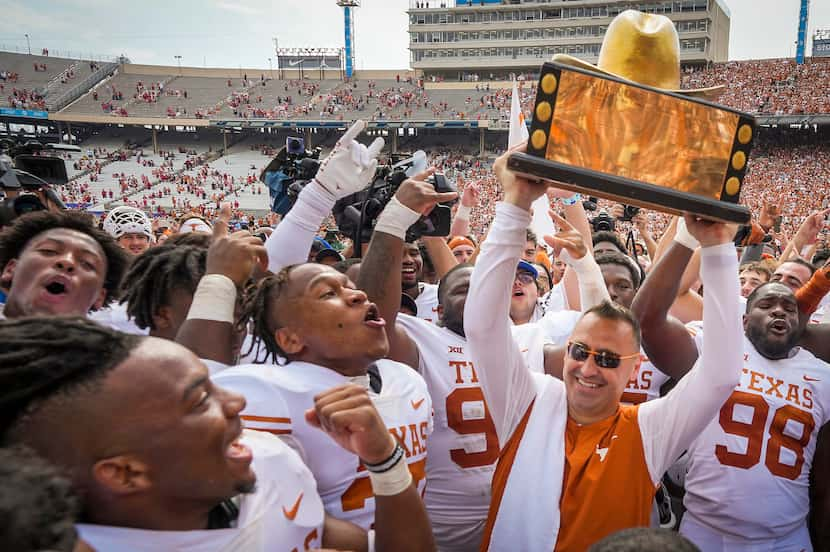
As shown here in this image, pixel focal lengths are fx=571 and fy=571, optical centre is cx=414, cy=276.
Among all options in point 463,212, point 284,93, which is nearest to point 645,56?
point 463,212

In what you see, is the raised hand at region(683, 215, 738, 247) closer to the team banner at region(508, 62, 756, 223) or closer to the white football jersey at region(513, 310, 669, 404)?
the team banner at region(508, 62, 756, 223)

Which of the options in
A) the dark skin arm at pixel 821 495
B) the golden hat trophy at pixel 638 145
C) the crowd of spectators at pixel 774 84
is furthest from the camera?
the crowd of spectators at pixel 774 84

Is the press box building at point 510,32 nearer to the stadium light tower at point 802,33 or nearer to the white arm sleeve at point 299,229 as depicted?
the stadium light tower at point 802,33

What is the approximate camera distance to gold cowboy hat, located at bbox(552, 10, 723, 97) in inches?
65.9

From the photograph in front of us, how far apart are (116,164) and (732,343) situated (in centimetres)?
3879

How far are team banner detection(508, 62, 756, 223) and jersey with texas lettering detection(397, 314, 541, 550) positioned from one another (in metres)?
1.17

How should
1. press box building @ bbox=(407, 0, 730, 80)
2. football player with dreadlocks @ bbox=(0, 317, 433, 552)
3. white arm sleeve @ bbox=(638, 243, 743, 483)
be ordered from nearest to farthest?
football player with dreadlocks @ bbox=(0, 317, 433, 552), white arm sleeve @ bbox=(638, 243, 743, 483), press box building @ bbox=(407, 0, 730, 80)

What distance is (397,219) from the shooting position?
2.17m

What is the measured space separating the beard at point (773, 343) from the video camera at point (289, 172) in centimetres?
235

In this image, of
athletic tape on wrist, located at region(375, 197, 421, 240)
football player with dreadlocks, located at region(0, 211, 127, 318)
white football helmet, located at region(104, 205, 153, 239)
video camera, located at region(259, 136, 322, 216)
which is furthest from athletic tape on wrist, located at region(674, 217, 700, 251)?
white football helmet, located at region(104, 205, 153, 239)

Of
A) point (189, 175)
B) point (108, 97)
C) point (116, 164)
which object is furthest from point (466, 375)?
point (108, 97)

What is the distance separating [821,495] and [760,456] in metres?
0.34

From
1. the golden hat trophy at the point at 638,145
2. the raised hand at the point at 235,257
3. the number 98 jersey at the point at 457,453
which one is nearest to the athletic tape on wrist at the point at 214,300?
the raised hand at the point at 235,257

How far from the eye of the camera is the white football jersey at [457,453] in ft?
7.70
